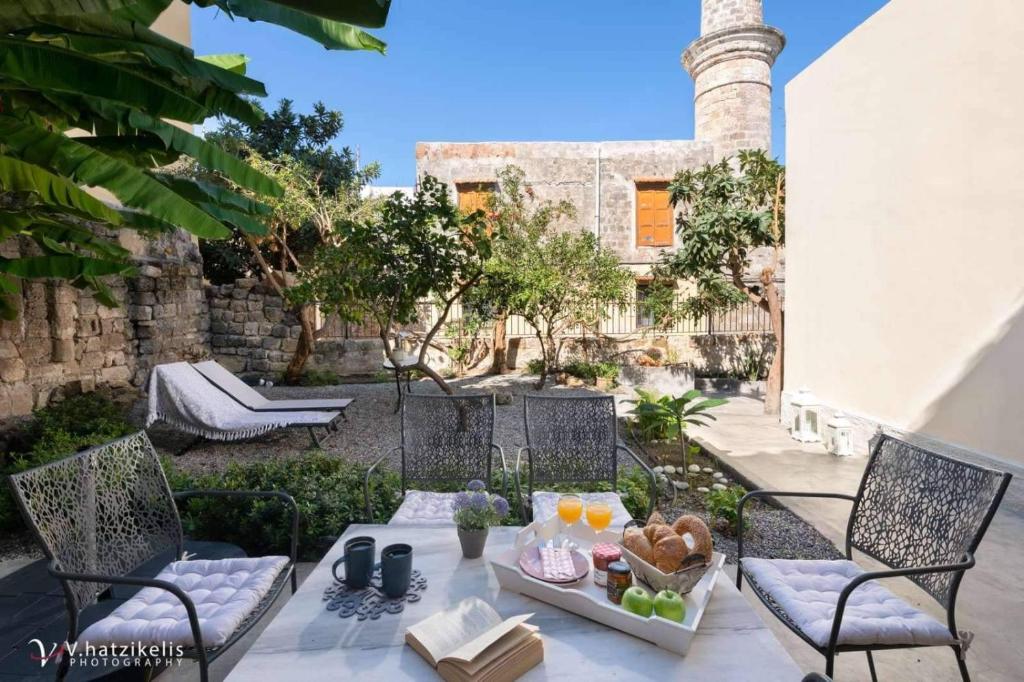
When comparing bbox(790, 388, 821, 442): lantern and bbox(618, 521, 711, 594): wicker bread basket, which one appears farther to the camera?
bbox(790, 388, 821, 442): lantern

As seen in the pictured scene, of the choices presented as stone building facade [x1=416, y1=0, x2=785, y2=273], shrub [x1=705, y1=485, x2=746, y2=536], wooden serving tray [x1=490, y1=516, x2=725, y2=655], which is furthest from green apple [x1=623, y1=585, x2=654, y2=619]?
stone building facade [x1=416, y1=0, x2=785, y2=273]

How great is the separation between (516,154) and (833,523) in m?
12.0

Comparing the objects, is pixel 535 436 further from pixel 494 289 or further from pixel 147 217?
pixel 494 289

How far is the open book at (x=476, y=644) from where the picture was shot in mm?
1312

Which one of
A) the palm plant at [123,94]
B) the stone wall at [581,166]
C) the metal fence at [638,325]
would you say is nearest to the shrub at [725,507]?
the palm plant at [123,94]

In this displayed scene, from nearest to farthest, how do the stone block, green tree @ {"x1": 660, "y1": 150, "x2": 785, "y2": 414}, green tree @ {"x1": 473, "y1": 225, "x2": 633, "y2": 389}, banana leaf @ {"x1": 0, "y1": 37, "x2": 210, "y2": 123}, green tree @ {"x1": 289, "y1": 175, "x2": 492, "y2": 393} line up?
banana leaf @ {"x1": 0, "y1": 37, "x2": 210, "y2": 123}, the stone block, green tree @ {"x1": 289, "y1": 175, "x2": 492, "y2": 393}, green tree @ {"x1": 660, "y1": 150, "x2": 785, "y2": 414}, green tree @ {"x1": 473, "y1": 225, "x2": 633, "y2": 389}

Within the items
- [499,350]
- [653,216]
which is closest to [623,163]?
[653,216]

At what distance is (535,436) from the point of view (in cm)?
350

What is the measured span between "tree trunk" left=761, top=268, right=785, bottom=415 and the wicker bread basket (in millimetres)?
6780

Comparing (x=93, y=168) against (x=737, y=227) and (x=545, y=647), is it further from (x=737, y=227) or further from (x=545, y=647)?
(x=737, y=227)

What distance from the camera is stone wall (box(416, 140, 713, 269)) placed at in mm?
13703

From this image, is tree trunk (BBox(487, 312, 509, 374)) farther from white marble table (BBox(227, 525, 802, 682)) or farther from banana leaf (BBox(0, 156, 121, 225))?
white marble table (BBox(227, 525, 802, 682))

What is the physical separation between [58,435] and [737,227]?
8553mm

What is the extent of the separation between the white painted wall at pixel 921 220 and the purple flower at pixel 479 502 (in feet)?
14.5
